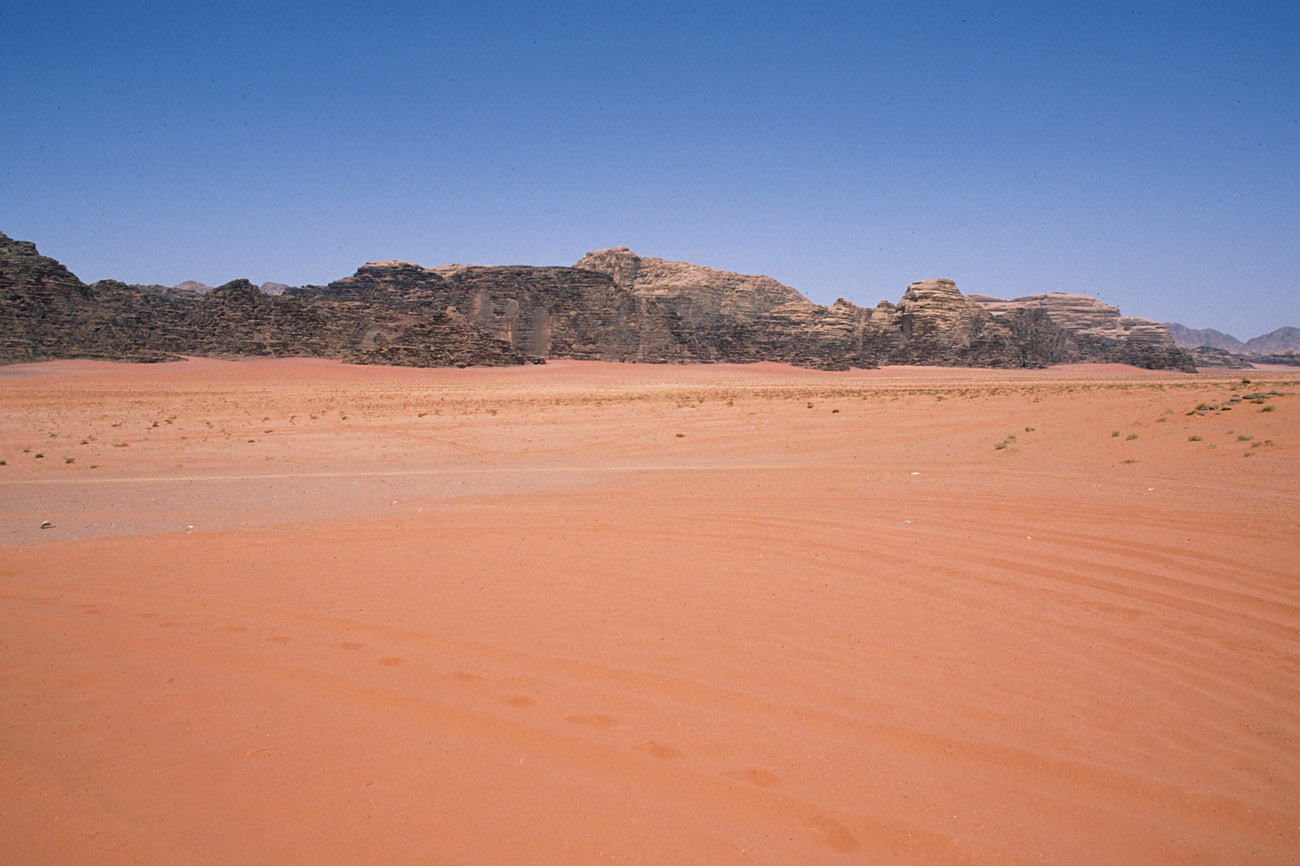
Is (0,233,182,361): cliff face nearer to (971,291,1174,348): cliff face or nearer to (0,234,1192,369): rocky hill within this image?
(0,234,1192,369): rocky hill

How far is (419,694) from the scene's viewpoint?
409 cm

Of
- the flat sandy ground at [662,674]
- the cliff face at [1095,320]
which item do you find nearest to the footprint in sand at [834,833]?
the flat sandy ground at [662,674]

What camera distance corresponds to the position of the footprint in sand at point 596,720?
146 inches


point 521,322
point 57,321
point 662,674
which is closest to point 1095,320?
point 521,322

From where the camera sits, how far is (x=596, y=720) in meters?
3.79

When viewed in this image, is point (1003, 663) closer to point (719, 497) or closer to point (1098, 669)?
point (1098, 669)

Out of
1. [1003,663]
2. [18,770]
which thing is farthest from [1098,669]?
[18,770]

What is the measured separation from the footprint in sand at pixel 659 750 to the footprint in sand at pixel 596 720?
251mm

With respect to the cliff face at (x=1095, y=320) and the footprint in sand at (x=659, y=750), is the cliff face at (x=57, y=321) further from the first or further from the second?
the cliff face at (x=1095, y=320)

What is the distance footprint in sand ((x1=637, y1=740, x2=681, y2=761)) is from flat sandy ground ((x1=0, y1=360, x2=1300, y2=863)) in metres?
0.03

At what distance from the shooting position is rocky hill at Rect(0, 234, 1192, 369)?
192 ft

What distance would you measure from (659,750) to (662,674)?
87 centimetres

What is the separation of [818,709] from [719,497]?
6.63 metres

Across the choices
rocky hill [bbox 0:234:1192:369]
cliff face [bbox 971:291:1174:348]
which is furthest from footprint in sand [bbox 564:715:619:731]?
cliff face [bbox 971:291:1174:348]
